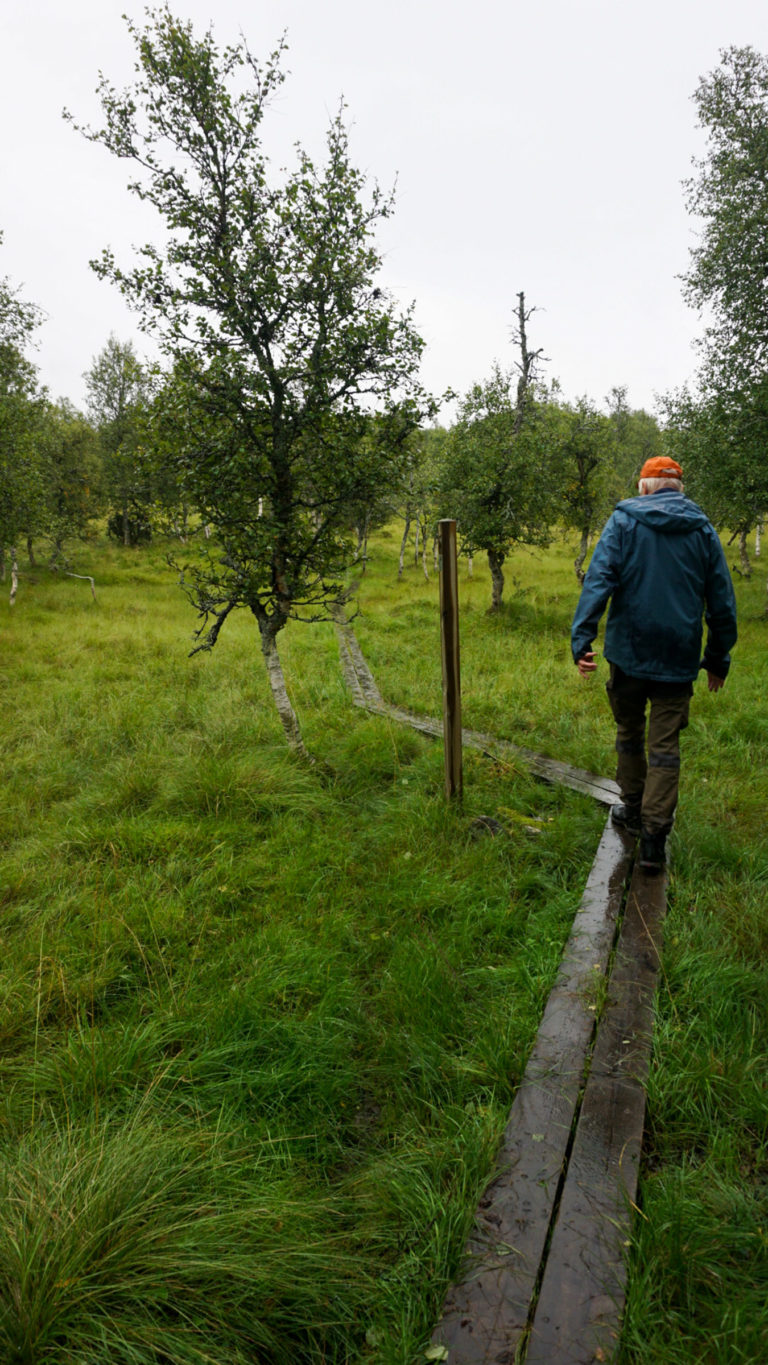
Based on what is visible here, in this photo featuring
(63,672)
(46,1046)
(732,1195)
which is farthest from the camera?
(63,672)

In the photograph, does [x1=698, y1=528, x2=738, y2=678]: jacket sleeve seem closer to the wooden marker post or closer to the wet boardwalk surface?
the wooden marker post

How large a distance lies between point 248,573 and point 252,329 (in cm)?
252

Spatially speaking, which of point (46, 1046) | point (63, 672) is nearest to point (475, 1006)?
point (46, 1046)

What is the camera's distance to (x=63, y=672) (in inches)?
486

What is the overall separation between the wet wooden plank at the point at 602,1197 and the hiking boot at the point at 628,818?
1.68m

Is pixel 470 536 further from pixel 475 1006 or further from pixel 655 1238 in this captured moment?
pixel 655 1238

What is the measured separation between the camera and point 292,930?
3.99 m

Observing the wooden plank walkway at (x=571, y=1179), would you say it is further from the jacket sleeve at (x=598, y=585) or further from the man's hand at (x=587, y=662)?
the jacket sleeve at (x=598, y=585)

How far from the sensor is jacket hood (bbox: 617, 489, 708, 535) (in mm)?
3975

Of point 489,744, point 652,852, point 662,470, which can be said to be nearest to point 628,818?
point 652,852

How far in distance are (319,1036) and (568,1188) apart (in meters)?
1.48

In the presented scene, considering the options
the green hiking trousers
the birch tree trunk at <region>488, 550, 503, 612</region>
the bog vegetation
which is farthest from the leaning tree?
the birch tree trunk at <region>488, 550, 503, 612</region>

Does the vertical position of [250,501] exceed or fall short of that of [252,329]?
it falls short

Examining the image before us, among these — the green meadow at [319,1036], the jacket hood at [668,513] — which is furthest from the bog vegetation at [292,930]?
the jacket hood at [668,513]
